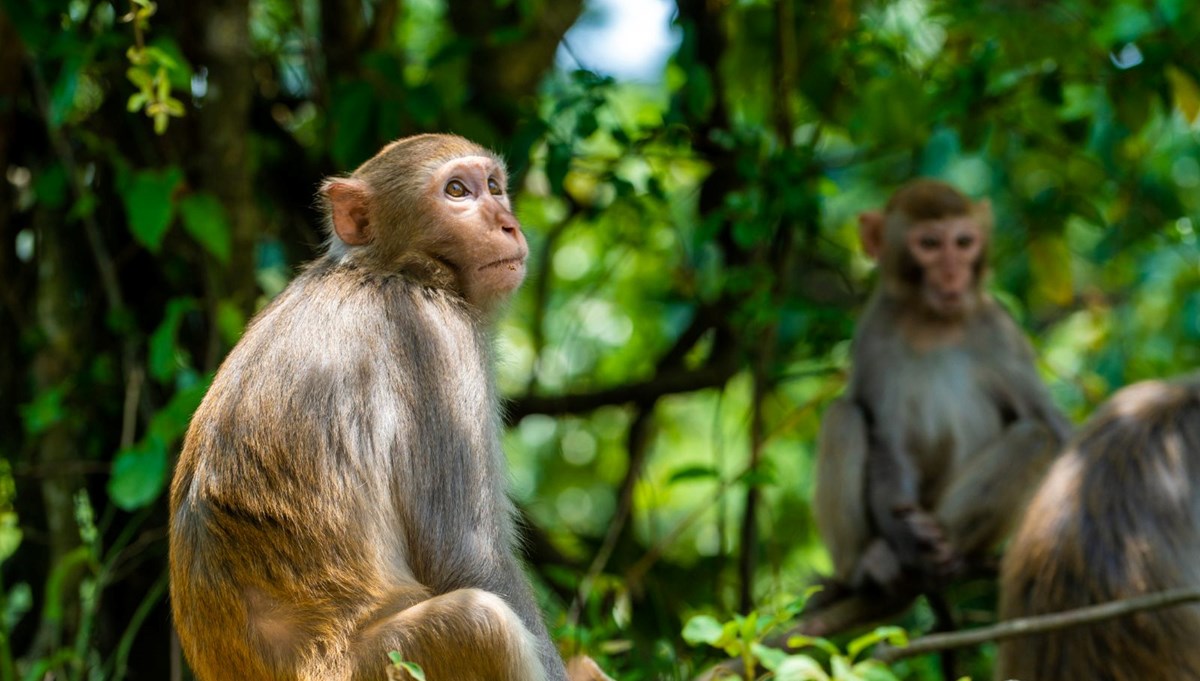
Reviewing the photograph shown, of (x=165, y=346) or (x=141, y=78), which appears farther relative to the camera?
(x=165, y=346)

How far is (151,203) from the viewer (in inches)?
249

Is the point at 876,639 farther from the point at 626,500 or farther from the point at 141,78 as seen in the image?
the point at 626,500

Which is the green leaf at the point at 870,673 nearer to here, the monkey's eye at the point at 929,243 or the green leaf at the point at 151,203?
the green leaf at the point at 151,203

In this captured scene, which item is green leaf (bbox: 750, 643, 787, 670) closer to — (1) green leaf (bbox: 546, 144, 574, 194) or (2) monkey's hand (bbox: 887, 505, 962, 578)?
(1) green leaf (bbox: 546, 144, 574, 194)

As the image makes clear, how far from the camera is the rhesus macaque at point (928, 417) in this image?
789cm

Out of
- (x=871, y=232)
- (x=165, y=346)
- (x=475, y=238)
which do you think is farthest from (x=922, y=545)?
(x=165, y=346)

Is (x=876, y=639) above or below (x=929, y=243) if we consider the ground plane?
below

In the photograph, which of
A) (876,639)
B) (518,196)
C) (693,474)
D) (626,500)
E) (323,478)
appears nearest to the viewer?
(876,639)

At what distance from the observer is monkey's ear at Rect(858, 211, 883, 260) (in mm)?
8562

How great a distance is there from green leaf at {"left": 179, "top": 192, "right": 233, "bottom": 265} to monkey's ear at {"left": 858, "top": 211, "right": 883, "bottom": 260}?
3.84 meters

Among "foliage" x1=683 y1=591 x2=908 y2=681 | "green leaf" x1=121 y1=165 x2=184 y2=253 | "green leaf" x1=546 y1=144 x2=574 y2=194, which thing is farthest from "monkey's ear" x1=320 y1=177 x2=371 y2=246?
"foliage" x1=683 y1=591 x2=908 y2=681

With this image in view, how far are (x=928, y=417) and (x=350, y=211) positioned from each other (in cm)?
441

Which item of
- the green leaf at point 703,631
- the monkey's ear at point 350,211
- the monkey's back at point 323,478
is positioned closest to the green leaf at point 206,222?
the monkey's ear at point 350,211

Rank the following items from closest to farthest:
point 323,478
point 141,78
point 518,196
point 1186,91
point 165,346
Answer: point 323,478, point 141,78, point 165,346, point 1186,91, point 518,196
